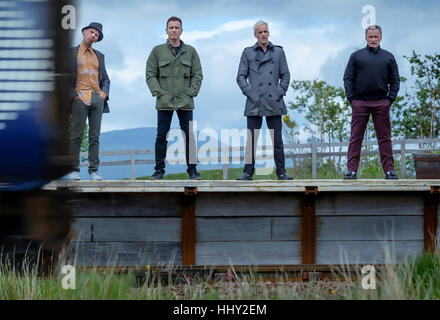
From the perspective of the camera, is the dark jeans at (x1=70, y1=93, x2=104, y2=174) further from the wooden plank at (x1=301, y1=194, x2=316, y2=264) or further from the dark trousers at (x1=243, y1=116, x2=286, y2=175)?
the wooden plank at (x1=301, y1=194, x2=316, y2=264)

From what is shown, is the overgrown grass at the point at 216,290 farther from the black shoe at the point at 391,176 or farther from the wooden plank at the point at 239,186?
the black shoe at the point at 391,176

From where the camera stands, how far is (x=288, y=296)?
338 cm

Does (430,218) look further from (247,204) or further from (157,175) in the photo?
(157,175)

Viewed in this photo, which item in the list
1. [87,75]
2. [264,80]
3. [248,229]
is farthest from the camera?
[264,80]

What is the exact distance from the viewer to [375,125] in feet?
25.8

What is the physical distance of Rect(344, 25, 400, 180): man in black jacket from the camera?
7.71 m

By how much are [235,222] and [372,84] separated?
270cm

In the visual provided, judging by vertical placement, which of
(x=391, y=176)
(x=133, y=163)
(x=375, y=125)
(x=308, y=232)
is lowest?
(x=308, y=232)

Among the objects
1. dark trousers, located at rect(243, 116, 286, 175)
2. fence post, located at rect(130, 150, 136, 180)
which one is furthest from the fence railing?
dark trousers, located at rect(243, 116, 286, 175)

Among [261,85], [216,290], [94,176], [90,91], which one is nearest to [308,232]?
[261,85]

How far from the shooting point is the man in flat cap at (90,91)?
749 centimetres

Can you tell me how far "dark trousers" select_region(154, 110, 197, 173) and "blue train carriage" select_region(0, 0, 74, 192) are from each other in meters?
3.14
